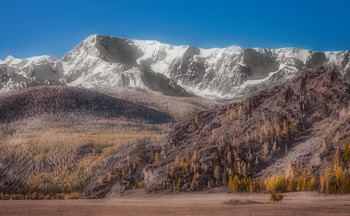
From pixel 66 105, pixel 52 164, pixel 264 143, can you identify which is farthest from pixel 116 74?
pixel 264 143

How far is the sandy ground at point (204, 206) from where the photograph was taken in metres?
9.33

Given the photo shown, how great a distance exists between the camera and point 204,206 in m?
10.2

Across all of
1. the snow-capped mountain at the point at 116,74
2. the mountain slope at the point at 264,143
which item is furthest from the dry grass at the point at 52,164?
the snow-capped mountain at the point at 116,74

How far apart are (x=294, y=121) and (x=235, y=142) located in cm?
300

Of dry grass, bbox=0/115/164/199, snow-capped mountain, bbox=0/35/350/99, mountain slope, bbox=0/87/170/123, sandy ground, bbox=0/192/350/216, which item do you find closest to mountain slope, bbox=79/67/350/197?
sandy ground, bbox=0/192/350/216

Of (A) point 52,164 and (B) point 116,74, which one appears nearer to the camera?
(A) point 52,164

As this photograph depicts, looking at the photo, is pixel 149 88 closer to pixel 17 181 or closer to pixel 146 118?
pixel 146 118

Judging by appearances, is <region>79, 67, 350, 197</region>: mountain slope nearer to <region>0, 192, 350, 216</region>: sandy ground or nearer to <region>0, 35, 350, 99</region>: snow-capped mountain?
<region>0, 192, 350, 216</region>: sandy ground

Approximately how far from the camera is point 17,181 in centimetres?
2088

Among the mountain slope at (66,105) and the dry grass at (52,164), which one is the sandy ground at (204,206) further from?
the mountain slope at (66,105)

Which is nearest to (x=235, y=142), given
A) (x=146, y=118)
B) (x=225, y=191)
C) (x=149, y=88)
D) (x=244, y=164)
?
(x=244, y=164)

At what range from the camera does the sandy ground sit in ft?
30.6

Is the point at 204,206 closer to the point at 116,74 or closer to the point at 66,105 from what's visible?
the point at 66,105

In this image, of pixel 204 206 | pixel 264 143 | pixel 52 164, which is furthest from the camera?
pixel 52 164
